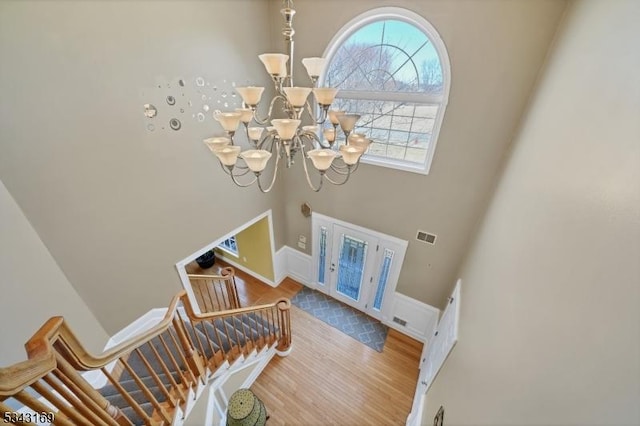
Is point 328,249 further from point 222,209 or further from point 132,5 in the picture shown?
point 132,5

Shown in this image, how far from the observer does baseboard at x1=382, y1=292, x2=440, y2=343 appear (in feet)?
11.9

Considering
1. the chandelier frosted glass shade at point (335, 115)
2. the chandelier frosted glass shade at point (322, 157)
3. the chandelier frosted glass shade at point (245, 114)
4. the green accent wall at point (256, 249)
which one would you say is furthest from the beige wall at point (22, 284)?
the green accent wall at point (256, 249)

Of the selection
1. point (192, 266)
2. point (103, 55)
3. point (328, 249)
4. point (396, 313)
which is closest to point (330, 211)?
point (328, 249)

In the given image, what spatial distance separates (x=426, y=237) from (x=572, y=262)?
2.39 metres

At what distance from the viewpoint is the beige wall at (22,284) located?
5.41 ft

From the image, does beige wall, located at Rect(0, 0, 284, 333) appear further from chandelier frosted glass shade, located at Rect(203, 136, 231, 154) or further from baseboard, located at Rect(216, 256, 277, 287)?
baseboard, located at Rect(216, 256, 277, 287)

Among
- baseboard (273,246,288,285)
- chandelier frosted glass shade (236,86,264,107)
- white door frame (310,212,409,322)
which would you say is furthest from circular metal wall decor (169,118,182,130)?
baseboard (273,246,288,285)

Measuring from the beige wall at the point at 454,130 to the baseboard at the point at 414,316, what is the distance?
0.16m

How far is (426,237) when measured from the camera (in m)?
3.27

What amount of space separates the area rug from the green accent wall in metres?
0.86

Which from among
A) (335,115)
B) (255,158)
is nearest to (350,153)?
(335,115)

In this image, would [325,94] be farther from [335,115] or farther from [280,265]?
[280,265]

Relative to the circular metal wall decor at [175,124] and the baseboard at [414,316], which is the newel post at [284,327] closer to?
the baseboard at [414,316]

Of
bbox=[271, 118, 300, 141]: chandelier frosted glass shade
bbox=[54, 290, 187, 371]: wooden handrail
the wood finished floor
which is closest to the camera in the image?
bbox=[54, 290, 187, 371]: wooden handrail
